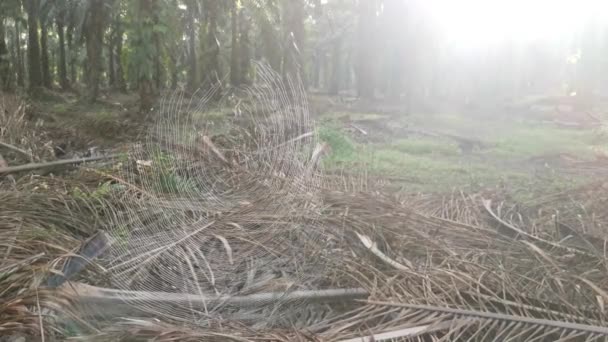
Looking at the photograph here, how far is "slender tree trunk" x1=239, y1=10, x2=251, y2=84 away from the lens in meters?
20.7

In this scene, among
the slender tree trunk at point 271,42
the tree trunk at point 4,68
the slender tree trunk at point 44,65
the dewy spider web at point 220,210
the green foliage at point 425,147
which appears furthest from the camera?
the slender tree trunk at point 44,65

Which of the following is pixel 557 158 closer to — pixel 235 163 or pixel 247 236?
pixel 235 163

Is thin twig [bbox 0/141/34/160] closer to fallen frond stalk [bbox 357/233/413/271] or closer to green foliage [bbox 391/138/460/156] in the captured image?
fallen frond stalk [bbox 357/233/413/271]

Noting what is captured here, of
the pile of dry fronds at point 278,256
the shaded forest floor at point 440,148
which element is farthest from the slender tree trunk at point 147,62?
the pile of dry fronds at point 278,256

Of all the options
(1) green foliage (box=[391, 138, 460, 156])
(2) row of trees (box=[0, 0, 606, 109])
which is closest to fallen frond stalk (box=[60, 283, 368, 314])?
(1) green foliage (box=[391, 138, 460, 156])

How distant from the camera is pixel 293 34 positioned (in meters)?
15.7

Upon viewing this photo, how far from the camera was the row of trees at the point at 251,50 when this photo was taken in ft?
50.4

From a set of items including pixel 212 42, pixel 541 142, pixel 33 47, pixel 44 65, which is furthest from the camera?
pixel 44 65

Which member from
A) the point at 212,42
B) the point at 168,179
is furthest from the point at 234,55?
the point at 168,179

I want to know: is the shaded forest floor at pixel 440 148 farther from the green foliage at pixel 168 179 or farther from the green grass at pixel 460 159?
the green foliage at pixel 168 179

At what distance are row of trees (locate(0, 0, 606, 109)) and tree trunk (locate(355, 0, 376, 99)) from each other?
0.05m

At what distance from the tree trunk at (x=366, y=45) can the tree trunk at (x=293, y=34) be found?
7941 mm

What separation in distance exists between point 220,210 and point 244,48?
18217 millimetres

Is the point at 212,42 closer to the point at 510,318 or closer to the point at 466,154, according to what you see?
the point at 466,154
